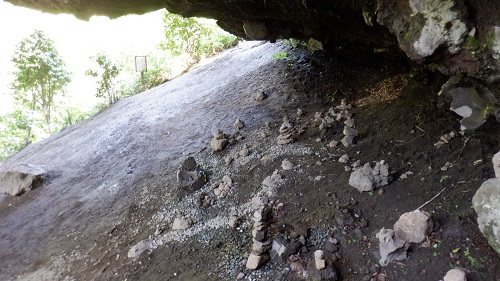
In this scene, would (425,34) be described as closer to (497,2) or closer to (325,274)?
(497,2)

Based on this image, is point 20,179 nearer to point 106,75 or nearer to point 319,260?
point 106,75

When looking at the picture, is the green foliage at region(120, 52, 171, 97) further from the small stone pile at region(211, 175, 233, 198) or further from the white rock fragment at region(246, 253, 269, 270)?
the white rock fragment at region(246, 253, 269, 270)

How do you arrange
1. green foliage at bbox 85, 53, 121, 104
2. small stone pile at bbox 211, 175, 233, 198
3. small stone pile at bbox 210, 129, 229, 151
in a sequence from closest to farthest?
1. small stone pile at bbox 211, 175, 233, 198
2. small stone pile at bbox 210, 129, 229, 151
3. green foliage at bbox 85, 53, 121, 104

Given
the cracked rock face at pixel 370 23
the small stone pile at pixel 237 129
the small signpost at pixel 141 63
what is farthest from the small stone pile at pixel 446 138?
the small signpost at pixel 141 63

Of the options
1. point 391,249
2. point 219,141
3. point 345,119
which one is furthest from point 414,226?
point 219,141

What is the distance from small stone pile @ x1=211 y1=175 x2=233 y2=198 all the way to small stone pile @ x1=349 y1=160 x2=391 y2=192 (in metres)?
1.73

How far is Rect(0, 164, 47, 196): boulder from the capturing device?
26.7 feet

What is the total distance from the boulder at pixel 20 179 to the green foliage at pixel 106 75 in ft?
16.3

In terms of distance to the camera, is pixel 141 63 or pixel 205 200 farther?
pixel 141 63

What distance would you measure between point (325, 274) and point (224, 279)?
3.52 feet

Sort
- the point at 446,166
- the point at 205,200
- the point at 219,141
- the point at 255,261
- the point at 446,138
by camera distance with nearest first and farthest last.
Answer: the point at 255,261
the point at 446,166
the point at 446,138
the point at 205,200
the point at 219,141

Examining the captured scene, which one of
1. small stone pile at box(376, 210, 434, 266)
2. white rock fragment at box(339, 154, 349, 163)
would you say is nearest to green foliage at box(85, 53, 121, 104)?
white rock fragment at box(339, 154, 349, 163)

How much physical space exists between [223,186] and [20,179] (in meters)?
6.06

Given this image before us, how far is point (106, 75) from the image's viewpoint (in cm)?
1266
